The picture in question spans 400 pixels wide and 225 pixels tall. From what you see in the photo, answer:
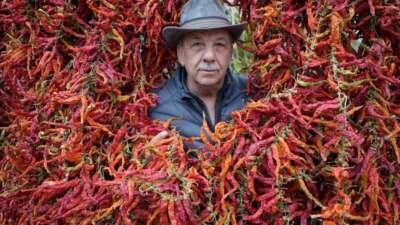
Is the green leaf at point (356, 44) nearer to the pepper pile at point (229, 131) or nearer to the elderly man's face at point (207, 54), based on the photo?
the pepper pile at point (229, 131)

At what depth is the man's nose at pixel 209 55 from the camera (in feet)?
6.85

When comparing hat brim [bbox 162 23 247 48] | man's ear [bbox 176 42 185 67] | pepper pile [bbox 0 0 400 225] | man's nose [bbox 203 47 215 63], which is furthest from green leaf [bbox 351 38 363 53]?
man's ear [bbox 176 42 185 67]

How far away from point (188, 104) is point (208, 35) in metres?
0.32

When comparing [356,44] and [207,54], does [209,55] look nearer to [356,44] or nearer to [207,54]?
[207,54]

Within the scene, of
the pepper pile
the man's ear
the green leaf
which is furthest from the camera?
the man's ear

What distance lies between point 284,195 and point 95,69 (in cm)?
85

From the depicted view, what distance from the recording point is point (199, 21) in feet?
6.86

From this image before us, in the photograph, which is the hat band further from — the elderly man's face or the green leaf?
the green leaf

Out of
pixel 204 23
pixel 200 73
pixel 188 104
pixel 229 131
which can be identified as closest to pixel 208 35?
pixel 204 23

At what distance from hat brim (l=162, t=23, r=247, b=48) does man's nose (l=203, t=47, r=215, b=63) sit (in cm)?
9

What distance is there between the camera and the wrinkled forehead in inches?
83.2

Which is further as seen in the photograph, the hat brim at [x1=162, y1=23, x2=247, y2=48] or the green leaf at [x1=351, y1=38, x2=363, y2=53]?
the hat brim at [x1=162, y1=23, x2=247, y2=48]

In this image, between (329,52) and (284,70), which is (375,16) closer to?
(329,52)

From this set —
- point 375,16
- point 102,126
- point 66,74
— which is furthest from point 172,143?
point 375,16
